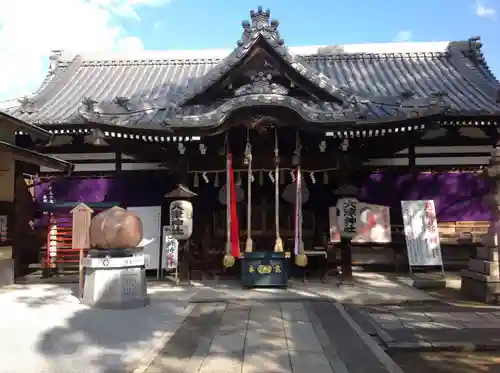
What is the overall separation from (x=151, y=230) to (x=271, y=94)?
516 cm

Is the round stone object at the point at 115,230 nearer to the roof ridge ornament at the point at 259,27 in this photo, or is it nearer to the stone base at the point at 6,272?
the stone base at the point at 6,272

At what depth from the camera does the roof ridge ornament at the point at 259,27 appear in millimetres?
11070

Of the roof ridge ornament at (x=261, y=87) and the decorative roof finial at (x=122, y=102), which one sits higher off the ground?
the roof ridge ornament at (x=261, y=87)

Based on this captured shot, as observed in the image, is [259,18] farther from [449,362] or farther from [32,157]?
[449,362]

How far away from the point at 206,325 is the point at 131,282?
6.90 feet

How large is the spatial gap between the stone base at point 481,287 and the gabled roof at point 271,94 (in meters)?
3.70

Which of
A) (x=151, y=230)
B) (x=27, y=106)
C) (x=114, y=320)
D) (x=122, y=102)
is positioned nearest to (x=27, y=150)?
(x=122, y=102)

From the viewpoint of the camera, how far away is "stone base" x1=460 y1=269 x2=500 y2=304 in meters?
8.50

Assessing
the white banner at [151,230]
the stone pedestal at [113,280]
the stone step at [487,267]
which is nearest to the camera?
the stone pedestal at [113,280]

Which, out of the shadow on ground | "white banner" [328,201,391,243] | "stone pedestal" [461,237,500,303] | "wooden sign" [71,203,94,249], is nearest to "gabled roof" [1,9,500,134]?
"wooden sign" [71,203,94,249]

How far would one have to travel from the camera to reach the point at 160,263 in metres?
11.8

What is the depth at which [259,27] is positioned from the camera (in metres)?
11.1

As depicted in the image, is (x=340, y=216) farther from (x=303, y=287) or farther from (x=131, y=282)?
(x=131, y=282)

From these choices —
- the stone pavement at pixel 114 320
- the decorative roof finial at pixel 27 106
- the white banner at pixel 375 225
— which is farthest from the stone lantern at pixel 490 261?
the decorative roof finial at pixel 27 106
